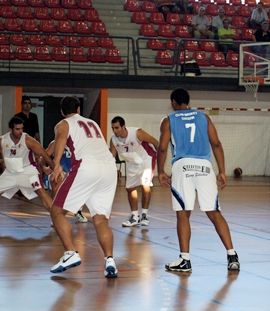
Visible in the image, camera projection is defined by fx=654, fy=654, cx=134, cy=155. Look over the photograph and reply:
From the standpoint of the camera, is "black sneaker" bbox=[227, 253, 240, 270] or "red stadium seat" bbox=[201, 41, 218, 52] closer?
"black sneaker" bbox=[227, 253, 240, 270]

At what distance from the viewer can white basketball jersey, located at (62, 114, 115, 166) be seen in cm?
657

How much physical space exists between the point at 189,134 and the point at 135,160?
3.57 m

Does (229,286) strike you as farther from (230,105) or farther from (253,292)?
(230,105)

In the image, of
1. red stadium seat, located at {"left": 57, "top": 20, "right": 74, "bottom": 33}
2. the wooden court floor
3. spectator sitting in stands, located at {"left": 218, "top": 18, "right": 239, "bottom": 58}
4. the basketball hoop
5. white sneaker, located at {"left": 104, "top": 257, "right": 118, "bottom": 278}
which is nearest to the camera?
the wooden court floor

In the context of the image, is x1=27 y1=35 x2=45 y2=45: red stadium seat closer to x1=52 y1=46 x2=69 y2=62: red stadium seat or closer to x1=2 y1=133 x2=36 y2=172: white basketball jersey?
x1=52 y1=46 x2=69 y2=62: red stadium seat

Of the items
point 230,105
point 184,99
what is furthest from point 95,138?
point 230,105

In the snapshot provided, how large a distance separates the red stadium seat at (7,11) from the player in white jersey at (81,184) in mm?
15313

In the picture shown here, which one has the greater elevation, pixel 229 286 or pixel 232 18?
pixel 232 18

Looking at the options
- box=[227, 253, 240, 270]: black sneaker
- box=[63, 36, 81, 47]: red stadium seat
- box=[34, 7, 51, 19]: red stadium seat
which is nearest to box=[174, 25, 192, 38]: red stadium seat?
box=[63, 36, 81, 47]: red stadium seat

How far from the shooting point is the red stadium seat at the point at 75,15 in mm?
21781

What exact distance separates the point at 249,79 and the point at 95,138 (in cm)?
1359

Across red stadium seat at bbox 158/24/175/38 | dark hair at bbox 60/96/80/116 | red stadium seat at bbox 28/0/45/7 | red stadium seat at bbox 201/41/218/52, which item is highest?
red stadium seat at bbox 28/0/45/7

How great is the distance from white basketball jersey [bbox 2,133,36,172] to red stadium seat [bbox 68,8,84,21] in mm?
12301

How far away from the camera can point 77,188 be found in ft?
21.2
